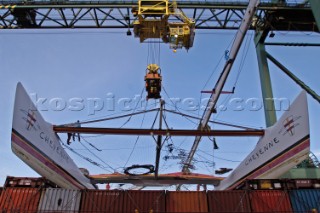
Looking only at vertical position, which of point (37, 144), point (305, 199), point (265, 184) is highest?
point (37, 144)

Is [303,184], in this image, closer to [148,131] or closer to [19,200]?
[148,131]

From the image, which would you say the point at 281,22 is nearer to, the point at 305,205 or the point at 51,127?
the point at 305,205

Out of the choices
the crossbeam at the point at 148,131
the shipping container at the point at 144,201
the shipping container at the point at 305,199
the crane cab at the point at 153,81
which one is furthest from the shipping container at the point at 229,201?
the crane cab at the point at 153,81

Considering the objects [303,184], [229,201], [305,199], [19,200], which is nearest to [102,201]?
[19,200]

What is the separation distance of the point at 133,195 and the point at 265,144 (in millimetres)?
8409

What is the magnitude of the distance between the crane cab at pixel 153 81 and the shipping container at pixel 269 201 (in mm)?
7418

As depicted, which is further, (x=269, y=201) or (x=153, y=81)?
(x=153, y=81)

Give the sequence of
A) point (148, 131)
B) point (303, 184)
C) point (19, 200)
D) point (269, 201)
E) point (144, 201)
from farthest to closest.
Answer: point (148, 131) → point (303, 184) → point (144, 201) → point (269, 201) → point (19, 200)

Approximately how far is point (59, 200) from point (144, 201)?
4217mm

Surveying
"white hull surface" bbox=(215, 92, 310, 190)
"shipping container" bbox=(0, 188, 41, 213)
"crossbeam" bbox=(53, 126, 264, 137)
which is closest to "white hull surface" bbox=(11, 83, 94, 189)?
"shipping container" bbox=(0, 188, 41, 213)

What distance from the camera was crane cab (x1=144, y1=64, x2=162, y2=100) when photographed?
16.5 meters

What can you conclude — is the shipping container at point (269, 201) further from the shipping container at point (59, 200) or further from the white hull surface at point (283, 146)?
the shipping container at point (59, 200)

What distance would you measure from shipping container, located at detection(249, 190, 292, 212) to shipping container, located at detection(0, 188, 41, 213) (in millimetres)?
10693

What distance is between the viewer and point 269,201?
14.3m
